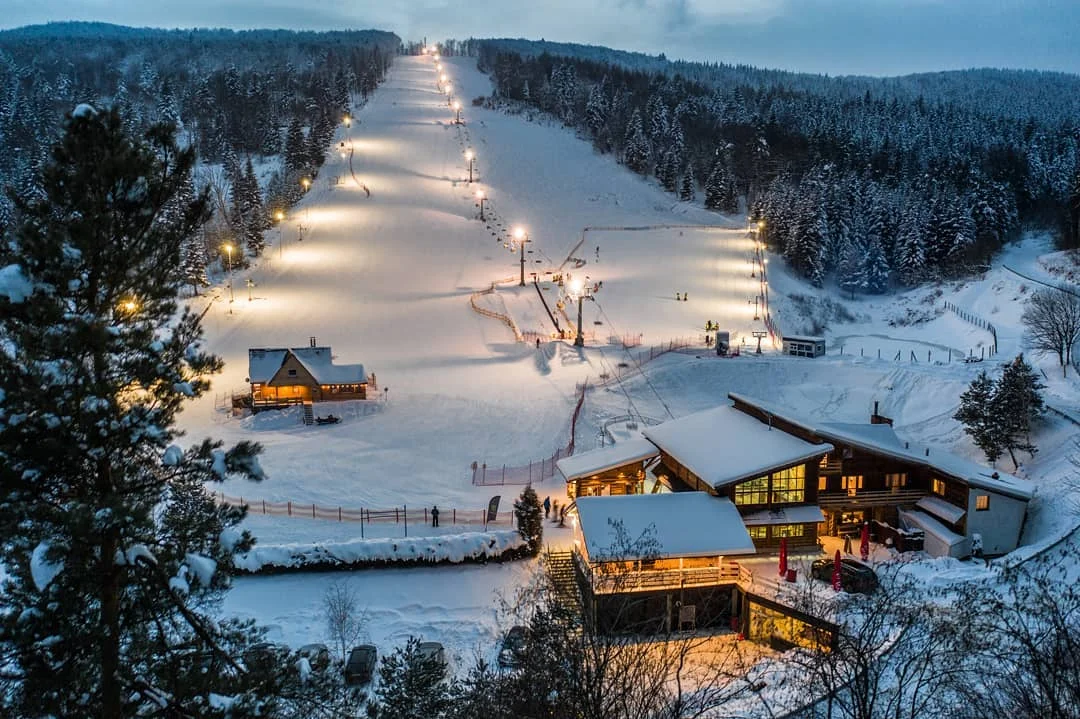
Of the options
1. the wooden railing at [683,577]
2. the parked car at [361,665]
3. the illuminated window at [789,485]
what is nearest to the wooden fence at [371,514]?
the wooden railing at [683,577]

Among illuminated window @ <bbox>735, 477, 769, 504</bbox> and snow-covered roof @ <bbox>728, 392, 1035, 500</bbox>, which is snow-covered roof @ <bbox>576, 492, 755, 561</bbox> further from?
snow-covered roof @ <bbox>728, 392, 1035, 500</bbox>

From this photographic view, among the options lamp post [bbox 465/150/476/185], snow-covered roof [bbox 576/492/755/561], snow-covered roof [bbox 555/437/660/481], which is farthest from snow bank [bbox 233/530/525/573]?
lamp post [bbox 465/150/476/185]

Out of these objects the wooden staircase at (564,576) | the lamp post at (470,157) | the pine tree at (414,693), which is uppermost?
the lamp post at (470,157)

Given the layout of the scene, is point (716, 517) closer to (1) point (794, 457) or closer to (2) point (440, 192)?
(1) point (794, 457)

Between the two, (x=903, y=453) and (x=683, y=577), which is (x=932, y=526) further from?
(x=683, y=577)

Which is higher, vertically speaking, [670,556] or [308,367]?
[308,367]

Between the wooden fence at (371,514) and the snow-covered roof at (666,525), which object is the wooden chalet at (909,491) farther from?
the wooden fence at (371,514)

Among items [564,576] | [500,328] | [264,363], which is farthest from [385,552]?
[500,328]
